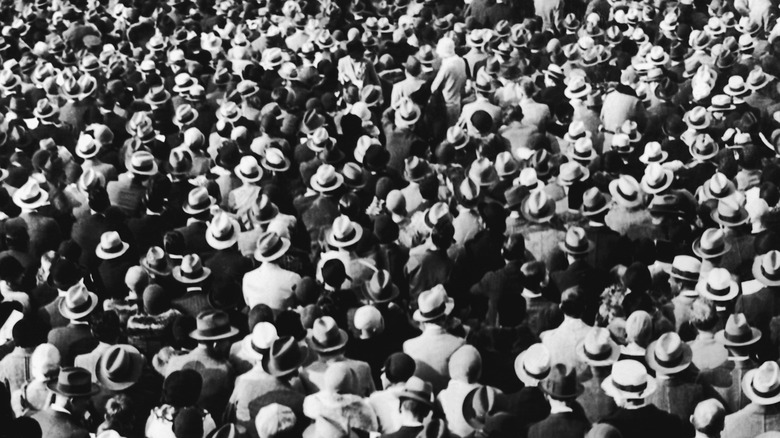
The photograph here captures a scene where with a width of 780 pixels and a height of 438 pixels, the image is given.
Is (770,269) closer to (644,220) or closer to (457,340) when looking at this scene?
(644,220)

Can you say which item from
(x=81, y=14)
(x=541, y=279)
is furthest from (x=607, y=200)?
(x=81, y=14)

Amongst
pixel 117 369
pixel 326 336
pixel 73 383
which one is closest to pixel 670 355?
pixel 326 336

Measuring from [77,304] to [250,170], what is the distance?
2.89 metres

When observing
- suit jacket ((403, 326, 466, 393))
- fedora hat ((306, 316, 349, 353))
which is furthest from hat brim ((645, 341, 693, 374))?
fedora hat ((306, 316, 349, 353))

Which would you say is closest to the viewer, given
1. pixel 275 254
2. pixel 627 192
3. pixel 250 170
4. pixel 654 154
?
pixel 275 254

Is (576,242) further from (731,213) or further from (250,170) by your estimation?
(250,170)

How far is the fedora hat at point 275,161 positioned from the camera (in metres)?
11.4

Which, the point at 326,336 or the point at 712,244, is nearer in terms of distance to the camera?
the point at 326,336

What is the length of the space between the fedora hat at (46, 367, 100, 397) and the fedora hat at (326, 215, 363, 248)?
8.37 ft

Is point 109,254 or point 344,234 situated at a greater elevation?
point 344,234

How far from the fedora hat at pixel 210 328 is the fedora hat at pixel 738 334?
338cm

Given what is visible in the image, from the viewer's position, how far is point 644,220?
10383 mm

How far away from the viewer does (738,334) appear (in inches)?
319

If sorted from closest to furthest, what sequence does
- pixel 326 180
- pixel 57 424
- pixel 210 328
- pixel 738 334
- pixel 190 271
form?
pixel 57 424 < pixel 738 334 < pixel 210 328 < pixel 190 271 < pixel 326 180
